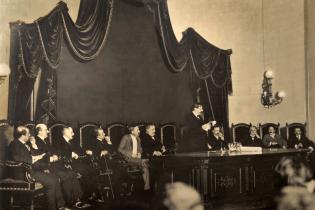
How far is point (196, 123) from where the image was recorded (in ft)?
17.3

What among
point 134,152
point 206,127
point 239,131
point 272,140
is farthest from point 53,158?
point 272,140

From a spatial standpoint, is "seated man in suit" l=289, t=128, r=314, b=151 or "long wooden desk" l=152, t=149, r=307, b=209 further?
"seated man in suit" l=289, t=128, r=314, b=151

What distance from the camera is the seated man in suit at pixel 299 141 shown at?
17.3 ft

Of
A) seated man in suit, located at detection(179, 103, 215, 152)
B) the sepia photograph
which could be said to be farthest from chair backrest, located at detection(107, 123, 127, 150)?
seated man in suit, located at detection(179, 103, 215, 152)

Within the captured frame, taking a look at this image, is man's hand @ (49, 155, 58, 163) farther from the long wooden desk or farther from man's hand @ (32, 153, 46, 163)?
the long wooden desk

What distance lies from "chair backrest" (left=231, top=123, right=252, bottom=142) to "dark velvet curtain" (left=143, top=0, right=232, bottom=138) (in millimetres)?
112

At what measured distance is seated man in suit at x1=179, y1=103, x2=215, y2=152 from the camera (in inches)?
192

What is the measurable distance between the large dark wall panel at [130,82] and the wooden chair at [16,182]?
3.21ft

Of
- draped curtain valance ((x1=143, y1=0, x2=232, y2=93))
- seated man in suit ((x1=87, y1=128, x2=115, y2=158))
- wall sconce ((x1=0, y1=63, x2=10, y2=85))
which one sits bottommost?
seated man in suit ((x1=87, y1=128, x2=115, y2=158))

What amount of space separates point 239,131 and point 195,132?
3.01ft

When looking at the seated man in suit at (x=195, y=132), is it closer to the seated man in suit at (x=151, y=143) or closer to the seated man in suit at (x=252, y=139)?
the seated man in suit at (x=151, y=143)

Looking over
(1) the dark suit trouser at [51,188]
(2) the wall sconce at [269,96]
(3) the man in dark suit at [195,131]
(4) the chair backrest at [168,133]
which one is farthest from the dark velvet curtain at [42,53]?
(2) the wall sconce at [269,96]

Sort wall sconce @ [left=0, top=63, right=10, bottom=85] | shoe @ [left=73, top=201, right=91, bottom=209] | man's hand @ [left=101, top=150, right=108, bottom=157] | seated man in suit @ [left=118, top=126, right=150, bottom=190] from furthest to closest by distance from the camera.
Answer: seated man in suit @ [left=118, top=126, right=150, bottom=190], man's hand @ [left=101, top=150, right=108, bottom=157], shoe @ [left=73, top=201, right=91, bottom=209], wall sconce @ [left=0, top=63, right=10, bottom=85]

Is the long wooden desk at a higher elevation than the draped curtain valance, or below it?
below
